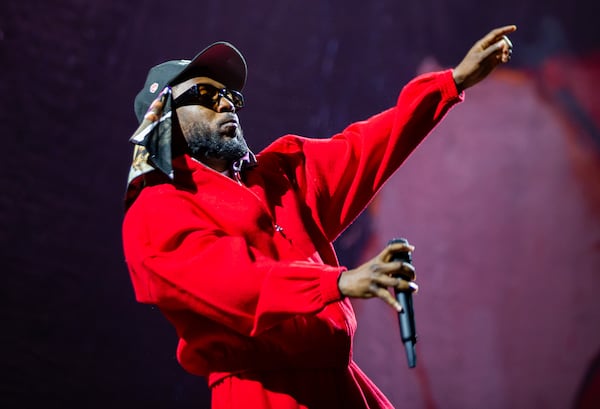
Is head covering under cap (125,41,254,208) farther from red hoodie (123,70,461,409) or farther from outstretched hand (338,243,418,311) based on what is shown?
outstretched hand (338,243,418,311)

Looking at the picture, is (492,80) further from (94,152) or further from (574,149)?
(94,152)

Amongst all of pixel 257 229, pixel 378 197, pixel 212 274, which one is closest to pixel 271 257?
pixel 257 229

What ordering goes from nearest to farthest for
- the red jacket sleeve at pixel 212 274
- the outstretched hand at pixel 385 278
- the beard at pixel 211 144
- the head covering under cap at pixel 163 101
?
1. the outstretched hand at pixel 385 278
2. the red jacket sleeve at pixel 212 274
3. the head covering under cap at pixel 163 101
4. the beard at pixel 211 144

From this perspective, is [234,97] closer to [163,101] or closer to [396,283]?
[163,101]

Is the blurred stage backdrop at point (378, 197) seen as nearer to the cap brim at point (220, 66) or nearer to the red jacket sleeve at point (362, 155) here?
the cap brim at point (220, 66)

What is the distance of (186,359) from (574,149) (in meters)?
2.64

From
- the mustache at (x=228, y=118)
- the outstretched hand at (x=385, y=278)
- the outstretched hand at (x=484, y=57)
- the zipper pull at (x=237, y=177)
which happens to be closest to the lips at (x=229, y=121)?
the mustache at (x=228, y=118)

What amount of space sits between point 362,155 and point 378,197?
5.34ft

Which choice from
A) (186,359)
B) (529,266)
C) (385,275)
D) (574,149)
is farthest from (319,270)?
(574,149)

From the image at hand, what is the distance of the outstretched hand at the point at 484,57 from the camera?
1806 mm

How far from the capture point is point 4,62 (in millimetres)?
2662

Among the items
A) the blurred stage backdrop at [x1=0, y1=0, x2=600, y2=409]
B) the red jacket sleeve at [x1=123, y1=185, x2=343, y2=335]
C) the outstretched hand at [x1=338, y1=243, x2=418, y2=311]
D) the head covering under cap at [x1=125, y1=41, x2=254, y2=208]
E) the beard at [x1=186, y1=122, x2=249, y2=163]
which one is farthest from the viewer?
the blurred stage backdrop at [x1=0, y1=0, x2=600, y2=409]

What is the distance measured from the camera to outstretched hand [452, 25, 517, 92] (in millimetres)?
1806

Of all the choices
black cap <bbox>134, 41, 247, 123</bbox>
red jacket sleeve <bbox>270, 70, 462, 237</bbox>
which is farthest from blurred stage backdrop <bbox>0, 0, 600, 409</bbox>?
red jacket sleeve <bbox>270, 70, 462, 237</bbox>
